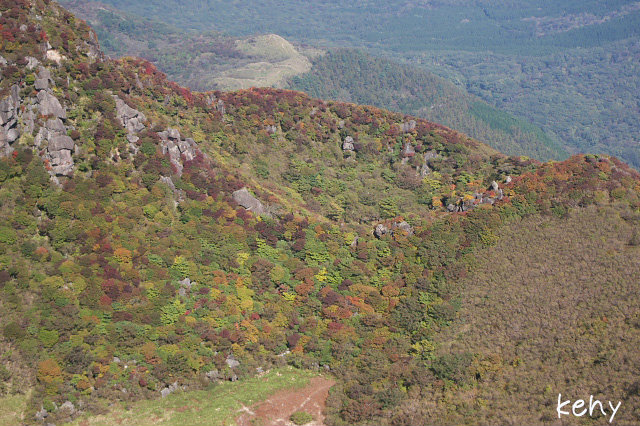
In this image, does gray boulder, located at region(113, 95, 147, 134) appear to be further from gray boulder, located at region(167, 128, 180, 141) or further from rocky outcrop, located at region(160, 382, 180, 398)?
rocky outcrop, located at region(160, 382, 180, 398)

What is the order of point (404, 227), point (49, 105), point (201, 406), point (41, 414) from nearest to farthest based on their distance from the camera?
point (41, 414), point (201, 406), point (49, 105), point (404, 227)

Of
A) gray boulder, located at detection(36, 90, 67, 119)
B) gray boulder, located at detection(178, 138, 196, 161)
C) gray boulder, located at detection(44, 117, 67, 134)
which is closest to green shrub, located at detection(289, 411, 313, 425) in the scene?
gray boulder, located at detection(178, 138, 196, 161)

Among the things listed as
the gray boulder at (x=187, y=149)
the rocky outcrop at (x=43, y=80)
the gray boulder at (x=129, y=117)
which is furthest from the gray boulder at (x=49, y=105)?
the gray boulder at (x=187, y=149)

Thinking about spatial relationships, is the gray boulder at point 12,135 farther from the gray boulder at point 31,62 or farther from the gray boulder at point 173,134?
the gray boulder at point 173,134

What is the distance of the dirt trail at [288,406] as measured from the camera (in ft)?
209

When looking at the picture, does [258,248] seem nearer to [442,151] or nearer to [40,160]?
[40,160]

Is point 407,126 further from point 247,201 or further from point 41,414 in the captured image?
point 41,414

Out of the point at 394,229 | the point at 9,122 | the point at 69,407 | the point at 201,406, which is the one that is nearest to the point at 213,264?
the point at 201,406

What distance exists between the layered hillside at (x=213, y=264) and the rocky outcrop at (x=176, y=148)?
0.27 m

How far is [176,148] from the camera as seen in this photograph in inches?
3903

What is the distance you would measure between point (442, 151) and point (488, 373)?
270 feet

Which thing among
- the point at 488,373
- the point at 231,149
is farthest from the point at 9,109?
the point at 488,373

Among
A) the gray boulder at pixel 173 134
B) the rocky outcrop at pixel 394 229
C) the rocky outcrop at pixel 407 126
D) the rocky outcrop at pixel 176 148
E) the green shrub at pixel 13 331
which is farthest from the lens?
the rocky outcrop at pixel 407 126

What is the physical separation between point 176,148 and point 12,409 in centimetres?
4999
